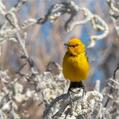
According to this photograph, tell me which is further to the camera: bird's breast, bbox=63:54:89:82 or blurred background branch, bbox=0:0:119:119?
bird's breast, bbox=63:54:89:82

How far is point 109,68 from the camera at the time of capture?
729cm

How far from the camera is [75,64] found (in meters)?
4.39

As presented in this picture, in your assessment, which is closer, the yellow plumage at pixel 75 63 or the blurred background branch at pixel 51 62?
the blurred background branch at pixel 51 62

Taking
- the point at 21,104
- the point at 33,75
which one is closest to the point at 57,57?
the point at 21,104

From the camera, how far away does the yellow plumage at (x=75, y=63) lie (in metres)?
4.32

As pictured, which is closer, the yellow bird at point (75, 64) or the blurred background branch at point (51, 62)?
the blurred background branch at point (51, 62)

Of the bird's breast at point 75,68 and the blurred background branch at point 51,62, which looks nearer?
the blurred background branch at point 51,62

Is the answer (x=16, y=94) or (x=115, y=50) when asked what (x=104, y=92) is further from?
(x=115, y=50)

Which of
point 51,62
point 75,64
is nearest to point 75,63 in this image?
point 75,64

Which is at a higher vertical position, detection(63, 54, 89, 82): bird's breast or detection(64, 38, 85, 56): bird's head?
detection(64, 38, 85, 56): bird's head

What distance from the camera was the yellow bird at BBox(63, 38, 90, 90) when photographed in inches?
170

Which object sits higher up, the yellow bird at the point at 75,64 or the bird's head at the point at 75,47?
the bird's head at the point at 75,47

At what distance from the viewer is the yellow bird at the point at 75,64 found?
431cm

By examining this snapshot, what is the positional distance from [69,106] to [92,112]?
160mm
